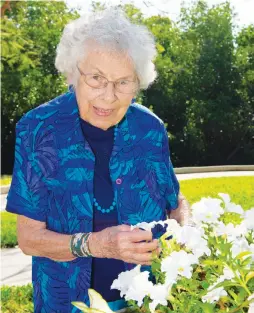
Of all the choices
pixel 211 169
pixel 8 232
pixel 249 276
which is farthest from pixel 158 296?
pixel 211 169

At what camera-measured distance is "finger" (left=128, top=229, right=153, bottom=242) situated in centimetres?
150

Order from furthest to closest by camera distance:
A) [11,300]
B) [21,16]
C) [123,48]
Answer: [21,16] < [11,300] < [123,48]

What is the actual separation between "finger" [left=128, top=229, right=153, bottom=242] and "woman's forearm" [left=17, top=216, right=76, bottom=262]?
261 millimetres

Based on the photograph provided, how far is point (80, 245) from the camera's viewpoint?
66.4 inches

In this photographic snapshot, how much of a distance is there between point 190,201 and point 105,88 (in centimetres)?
705

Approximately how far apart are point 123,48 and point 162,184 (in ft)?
1.43

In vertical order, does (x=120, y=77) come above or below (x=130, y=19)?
below

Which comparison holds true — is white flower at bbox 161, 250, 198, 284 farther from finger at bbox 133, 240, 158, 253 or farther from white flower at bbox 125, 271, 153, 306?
finger at bbox 133, 240, 158, 253

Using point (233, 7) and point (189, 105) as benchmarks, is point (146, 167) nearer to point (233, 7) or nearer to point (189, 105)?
point (189, 105)

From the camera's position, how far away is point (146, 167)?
1.99 m

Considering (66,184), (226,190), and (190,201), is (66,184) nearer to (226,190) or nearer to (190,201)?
(190,201)

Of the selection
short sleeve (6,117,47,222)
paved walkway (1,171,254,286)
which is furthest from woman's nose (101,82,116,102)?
paved walkway (1,171,254,286)

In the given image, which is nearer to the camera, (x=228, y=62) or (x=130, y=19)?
(x=130, y=19)

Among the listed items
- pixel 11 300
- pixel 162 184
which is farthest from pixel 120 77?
pixel 11 300
